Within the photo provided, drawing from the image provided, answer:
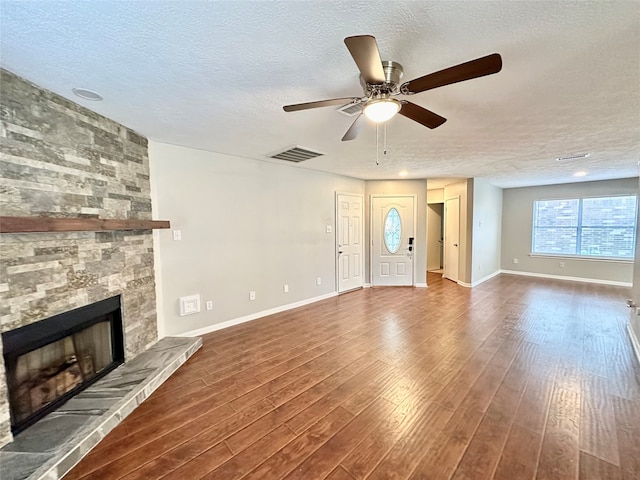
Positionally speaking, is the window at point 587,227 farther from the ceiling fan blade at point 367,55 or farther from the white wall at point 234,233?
the ceiling fan blade at point 367,55

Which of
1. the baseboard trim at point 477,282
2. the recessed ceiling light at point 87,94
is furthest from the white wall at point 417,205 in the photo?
the recessed ceiling light at point 87,94

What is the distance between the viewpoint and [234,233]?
3.82 metres

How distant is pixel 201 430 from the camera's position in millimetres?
1862

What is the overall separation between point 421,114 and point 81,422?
3.06 metres

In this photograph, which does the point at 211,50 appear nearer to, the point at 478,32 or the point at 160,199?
the point at 478,32

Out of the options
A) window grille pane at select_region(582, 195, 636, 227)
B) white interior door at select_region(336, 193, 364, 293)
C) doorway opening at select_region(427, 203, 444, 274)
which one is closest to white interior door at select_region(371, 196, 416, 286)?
white interior door at select_region(336, 193, 364, 293)

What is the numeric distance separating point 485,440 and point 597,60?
8.10 ft

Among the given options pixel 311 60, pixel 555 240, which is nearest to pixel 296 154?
pixel 311 60

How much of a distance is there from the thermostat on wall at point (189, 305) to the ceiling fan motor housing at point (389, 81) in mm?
3084

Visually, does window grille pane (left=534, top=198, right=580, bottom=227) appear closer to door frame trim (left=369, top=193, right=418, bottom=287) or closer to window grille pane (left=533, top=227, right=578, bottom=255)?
window grille pane (left=533, top=227, right=578, bottom=255)

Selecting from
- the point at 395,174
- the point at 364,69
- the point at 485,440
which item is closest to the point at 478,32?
the point at 364,69

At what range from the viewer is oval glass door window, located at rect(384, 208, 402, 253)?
5966 millimetres

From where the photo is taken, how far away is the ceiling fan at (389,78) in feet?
3.94

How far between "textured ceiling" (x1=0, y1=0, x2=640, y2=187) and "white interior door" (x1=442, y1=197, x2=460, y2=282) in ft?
11.5
